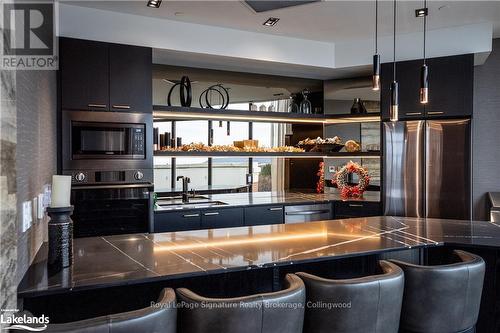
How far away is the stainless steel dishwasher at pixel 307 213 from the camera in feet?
15.0

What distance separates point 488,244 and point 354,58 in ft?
10.1

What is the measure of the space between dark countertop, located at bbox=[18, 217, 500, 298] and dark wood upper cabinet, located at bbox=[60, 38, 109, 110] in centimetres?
173

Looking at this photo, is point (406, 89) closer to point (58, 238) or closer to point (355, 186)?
point (355, 186)

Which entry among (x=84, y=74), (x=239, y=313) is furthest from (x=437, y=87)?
(x=239, y=313)

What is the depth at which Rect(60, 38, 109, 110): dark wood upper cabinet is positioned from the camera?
145 inches

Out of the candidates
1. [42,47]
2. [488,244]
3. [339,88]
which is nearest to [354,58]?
[339,88]

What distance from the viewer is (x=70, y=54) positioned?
3.69 m

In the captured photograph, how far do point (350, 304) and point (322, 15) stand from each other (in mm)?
3163

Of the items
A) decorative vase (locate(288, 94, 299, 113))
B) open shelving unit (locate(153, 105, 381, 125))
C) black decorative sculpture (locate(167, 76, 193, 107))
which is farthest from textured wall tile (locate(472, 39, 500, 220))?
black decorative sculpture (locate(167, 76, 193, 107))

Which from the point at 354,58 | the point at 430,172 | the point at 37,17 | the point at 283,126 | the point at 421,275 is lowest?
the point at 421,275

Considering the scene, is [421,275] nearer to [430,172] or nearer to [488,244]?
[488,244]

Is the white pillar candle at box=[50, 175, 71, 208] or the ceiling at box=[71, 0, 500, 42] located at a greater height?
the ceiling at box=[71, 0, 500, 42]

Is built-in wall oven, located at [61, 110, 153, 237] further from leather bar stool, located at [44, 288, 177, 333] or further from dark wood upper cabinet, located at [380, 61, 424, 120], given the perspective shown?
dark wood upper cabinet, located at [380, 61, 424, 120]

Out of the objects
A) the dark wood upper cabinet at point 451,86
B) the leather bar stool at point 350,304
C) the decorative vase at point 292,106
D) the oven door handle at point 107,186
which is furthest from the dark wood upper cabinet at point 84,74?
the dark wood upper cabinet at point 451,86
